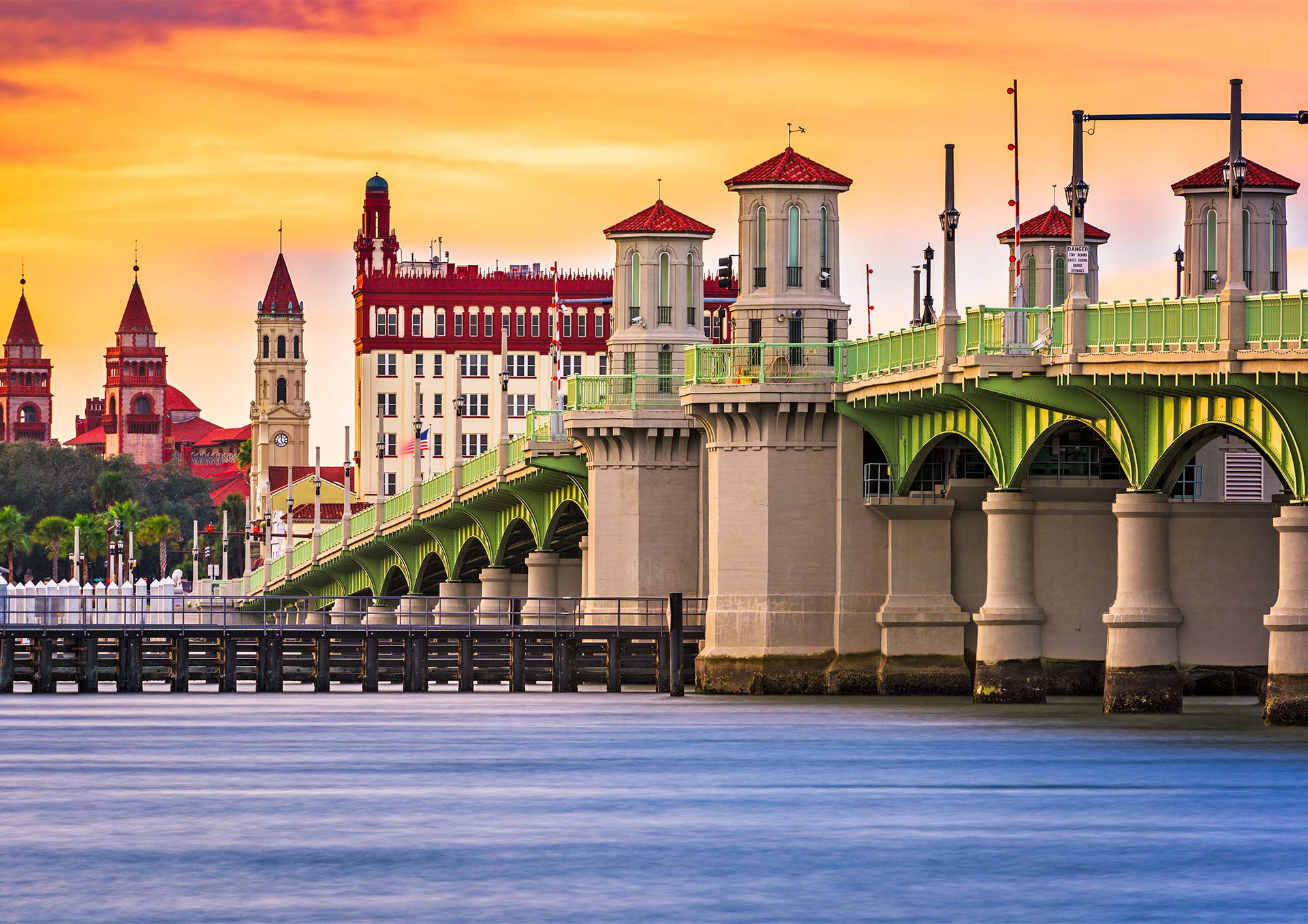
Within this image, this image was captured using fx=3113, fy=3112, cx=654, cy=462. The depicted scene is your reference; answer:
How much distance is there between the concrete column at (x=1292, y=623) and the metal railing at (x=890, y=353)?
13.2m

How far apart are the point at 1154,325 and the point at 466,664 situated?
40216 millimetres

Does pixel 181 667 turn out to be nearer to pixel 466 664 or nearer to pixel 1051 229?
pixel 466 664

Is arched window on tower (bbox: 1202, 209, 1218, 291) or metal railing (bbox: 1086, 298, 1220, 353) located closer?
metal railing (bbox: 1086, 298, 1220, 353)

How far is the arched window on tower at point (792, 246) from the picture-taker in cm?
9306

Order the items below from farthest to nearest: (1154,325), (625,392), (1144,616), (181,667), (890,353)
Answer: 1. (181,667)
2. (625,392)
3. (890,353)
4. (1144,616)
5. (1154,325)

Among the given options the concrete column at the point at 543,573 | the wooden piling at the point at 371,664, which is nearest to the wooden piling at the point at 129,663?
the wooden piling at the point at 371,664

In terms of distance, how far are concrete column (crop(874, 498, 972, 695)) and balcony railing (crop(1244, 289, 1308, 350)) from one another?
74.2 feet

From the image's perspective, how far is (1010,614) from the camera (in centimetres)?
8281

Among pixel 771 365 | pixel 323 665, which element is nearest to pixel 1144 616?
pixel 771 365

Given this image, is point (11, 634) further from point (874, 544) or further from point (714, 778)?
point (714, 778)

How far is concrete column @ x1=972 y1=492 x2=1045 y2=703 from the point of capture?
83.1 metres

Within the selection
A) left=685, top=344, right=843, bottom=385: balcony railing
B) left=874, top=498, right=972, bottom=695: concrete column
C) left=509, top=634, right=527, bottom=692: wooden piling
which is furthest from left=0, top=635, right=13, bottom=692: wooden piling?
left=874, top=498, right=972, bottom=695: concrete column

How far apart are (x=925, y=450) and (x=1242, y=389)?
19.3 m

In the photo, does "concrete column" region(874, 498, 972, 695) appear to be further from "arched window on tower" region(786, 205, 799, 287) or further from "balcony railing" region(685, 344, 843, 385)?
"arched window on tower" region(786, 205, 799, 287)
